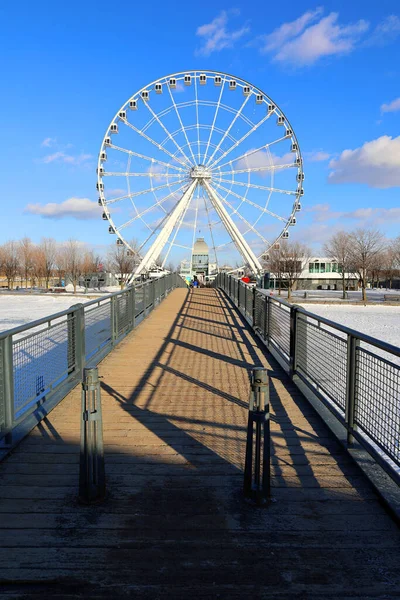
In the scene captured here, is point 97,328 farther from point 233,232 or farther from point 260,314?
point 233,232

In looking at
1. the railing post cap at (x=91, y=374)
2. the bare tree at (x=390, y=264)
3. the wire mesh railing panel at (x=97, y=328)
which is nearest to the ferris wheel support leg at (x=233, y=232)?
the wire mesh railing panel at (x=97, y=328)

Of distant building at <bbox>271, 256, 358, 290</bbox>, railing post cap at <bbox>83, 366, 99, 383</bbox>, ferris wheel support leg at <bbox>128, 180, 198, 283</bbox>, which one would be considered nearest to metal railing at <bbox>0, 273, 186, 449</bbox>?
railing post cap at <bbox>83, 366, 99, 383</bbox>

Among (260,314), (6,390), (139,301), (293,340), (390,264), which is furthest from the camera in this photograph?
(390,264)

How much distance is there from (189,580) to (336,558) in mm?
845

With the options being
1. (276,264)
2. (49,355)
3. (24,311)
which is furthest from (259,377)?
(276,264)

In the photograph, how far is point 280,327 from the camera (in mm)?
8469

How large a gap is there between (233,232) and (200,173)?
4.56 meters

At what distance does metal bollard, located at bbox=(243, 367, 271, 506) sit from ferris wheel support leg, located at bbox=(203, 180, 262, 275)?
101 feet

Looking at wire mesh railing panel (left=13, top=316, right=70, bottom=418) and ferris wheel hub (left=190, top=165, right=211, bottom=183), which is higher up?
ferris wheel hub (left=190, top=165, right=211, bottom=183)

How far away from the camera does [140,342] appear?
10.0m

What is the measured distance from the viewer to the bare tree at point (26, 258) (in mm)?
87625

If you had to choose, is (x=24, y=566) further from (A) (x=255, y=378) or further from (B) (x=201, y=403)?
(B) (x=201, y=403)

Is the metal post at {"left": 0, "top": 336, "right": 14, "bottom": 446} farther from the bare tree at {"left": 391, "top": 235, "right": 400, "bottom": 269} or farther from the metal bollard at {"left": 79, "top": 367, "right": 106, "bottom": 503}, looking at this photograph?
the bare tree at {"left": 391, "top": 235, "right": 400, "bottom": 269}

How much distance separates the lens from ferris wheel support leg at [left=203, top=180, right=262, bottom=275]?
3356cm
